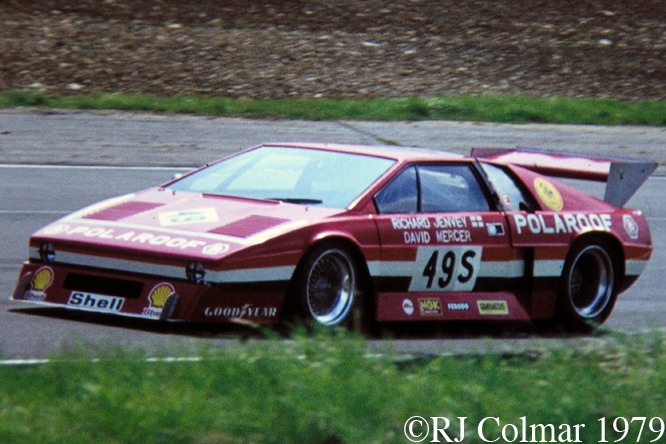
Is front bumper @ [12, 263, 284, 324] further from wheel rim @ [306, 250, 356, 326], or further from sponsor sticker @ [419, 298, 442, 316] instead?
sponsor sticker @ [419, 298, 442, 316]

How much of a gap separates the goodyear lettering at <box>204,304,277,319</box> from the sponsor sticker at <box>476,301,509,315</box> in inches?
64.5

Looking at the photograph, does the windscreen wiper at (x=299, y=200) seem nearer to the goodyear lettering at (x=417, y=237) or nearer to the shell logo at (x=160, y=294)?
the goodyear lettering at (x=417, y=237)

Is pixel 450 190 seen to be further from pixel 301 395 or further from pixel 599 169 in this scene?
pixel 301 395

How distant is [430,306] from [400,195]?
747mm

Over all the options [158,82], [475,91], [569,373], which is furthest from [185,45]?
[569,373]

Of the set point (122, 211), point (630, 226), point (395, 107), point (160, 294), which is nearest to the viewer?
point (160, 294)

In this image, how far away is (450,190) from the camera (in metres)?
8.05

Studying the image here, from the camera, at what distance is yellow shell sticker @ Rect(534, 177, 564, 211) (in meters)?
8.48

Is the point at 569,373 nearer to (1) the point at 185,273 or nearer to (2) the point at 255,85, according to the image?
(1) the point at 185,273

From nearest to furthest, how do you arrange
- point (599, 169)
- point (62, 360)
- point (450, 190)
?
point (62, 360)
point (450, 190)
point (599, 169)

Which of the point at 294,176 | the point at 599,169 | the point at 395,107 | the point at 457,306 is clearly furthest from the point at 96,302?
the point at 395,107

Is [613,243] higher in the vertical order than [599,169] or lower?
lower

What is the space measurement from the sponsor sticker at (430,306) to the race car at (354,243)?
0.01 m

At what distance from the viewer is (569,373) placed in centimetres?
580
